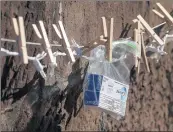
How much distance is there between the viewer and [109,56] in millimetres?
2590

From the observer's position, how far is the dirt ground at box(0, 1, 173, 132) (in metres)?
2.63

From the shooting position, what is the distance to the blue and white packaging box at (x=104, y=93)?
2.72 meters

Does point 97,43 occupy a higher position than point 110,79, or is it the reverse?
point 97,43

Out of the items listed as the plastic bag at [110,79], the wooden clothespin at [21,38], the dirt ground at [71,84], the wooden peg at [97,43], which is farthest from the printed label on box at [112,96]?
the wooden clothespin at [21,38]

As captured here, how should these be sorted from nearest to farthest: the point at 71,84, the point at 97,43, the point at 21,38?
the point at 21,38, the point at 97,43, the point at 71,84

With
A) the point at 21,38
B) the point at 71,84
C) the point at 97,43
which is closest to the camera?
the point at 21,38

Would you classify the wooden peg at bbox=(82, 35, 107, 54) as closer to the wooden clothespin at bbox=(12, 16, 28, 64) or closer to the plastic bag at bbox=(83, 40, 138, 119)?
the plastic bag at bbox=(83, 40, 138, 119)

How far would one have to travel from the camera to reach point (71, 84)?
3.01 meters

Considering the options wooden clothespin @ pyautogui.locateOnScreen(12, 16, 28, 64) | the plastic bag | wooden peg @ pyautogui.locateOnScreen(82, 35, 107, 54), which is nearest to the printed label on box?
the plastic bag

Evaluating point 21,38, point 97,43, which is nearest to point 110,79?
point 97,43

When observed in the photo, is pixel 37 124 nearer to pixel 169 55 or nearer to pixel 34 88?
pixel 34 88

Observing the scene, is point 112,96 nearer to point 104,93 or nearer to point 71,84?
point 104,93

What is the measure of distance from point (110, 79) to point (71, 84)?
12.8 inches

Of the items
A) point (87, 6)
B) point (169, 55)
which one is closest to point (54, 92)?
point (87, 6)
